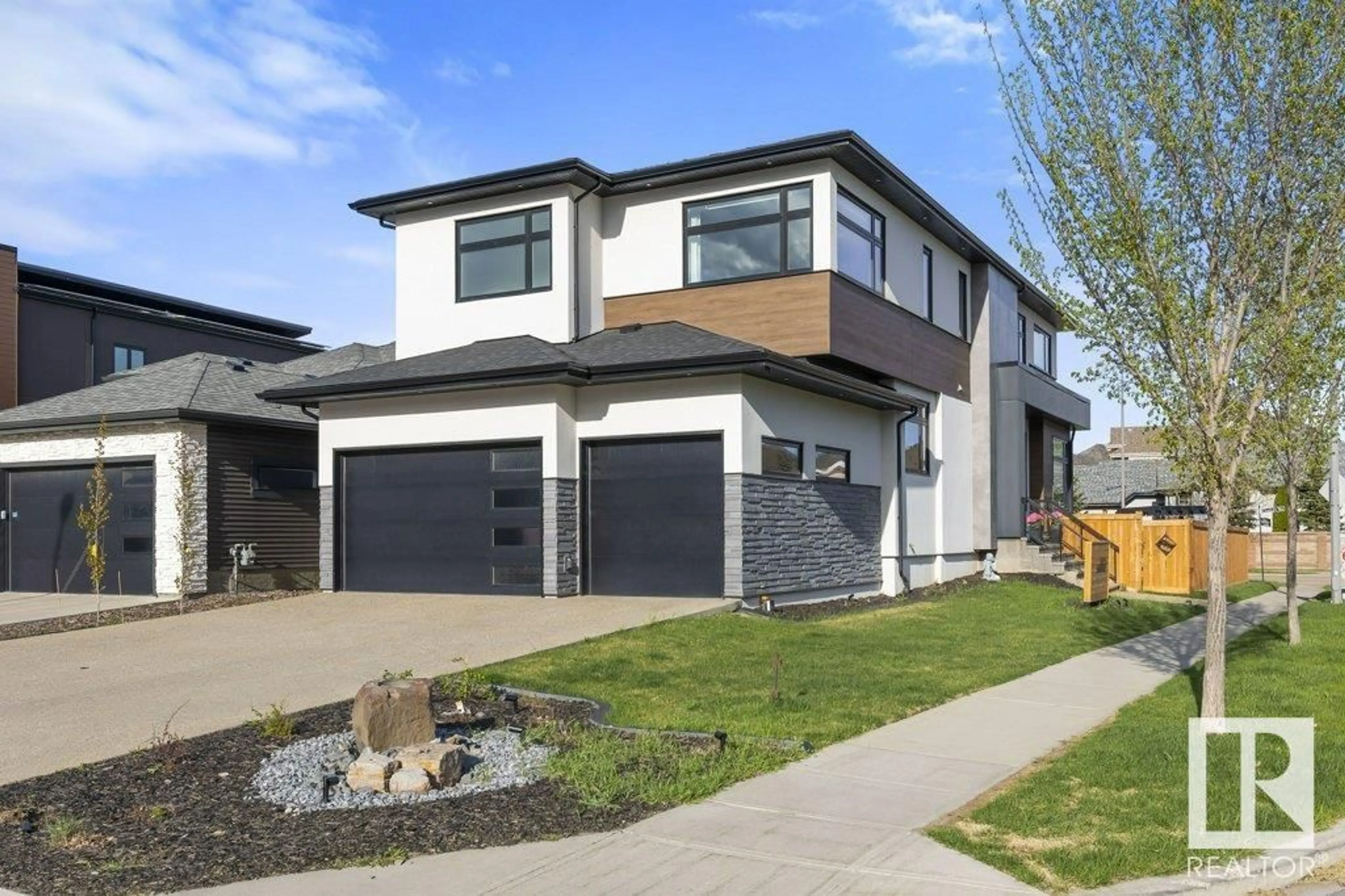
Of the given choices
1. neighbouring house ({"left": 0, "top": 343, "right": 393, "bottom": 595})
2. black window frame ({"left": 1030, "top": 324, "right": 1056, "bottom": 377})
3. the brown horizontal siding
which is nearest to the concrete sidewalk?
the brown horizontal siding

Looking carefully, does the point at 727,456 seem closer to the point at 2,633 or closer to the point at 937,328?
the point at 937,328

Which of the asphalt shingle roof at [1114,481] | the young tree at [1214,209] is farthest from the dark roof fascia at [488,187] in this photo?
the asphalt shingle roof at [1114,481]

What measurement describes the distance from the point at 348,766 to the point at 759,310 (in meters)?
12.0

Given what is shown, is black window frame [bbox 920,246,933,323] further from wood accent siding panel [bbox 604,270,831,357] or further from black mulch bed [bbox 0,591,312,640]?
black mulch bed [bbox 0,591,312,640]

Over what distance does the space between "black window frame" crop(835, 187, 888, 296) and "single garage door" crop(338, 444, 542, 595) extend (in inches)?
235

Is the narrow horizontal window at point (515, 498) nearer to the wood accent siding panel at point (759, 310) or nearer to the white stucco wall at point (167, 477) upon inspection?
the wood accent siding panel at point (759, 310)

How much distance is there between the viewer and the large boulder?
7.80 metres

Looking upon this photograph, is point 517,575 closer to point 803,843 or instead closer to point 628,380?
point 628,380

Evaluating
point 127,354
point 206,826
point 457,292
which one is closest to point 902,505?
point 457,292

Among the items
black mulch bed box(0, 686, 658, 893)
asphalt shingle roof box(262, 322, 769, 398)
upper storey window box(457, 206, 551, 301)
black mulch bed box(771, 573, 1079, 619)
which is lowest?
black mulch bed box(771, 573, 1079, 619)

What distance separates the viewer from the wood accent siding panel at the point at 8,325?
90.4 ft

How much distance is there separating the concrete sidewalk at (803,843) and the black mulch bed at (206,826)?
0.23m

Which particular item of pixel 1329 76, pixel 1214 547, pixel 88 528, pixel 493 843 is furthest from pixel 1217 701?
pixel 88 528

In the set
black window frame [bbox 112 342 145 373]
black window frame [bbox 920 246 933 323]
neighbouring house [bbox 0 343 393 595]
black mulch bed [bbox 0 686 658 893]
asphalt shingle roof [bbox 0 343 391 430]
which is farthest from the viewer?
black window frame [bbox 112 342 145 373]
